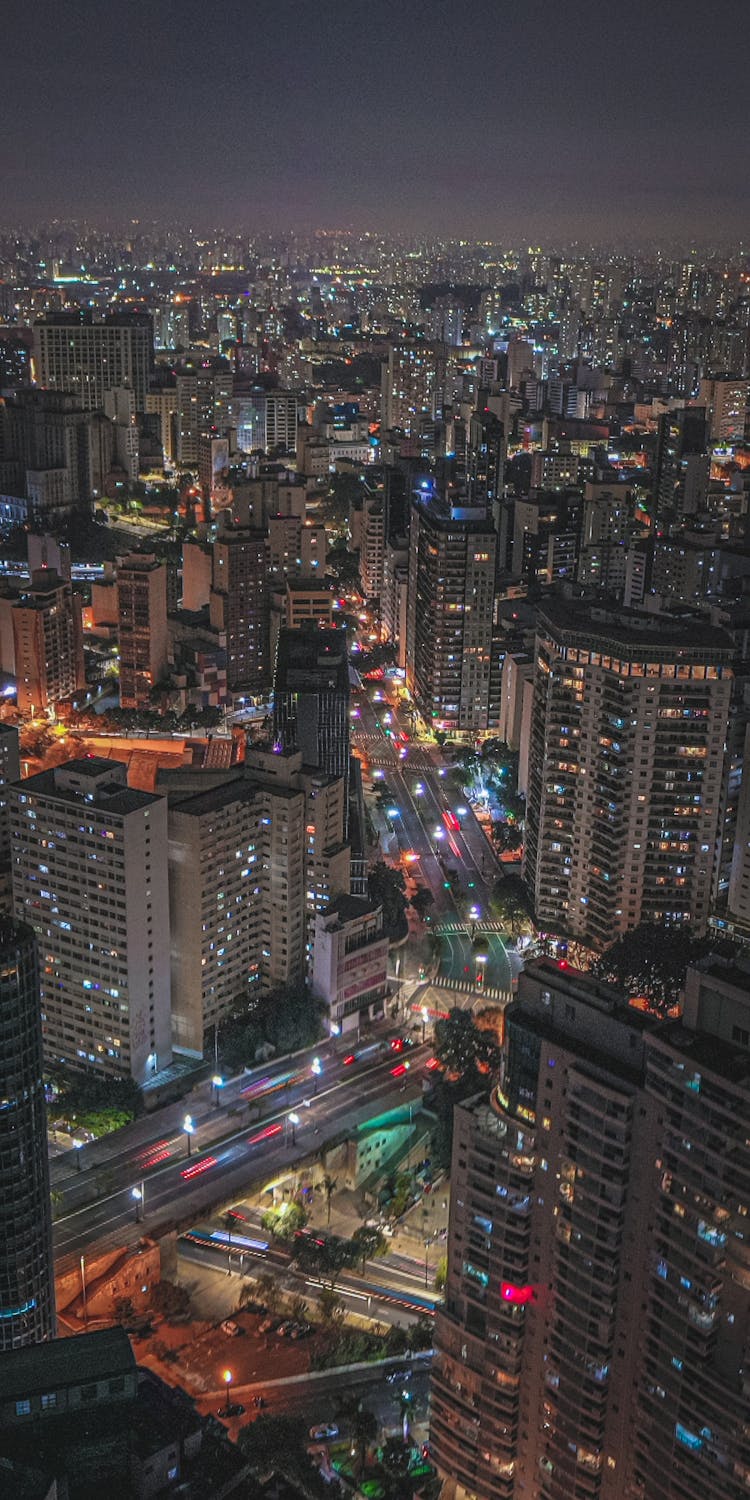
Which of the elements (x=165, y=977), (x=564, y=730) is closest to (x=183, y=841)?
(x=165, y=977)

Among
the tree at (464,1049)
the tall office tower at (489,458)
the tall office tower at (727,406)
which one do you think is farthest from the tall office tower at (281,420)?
the tree at (464,1049)

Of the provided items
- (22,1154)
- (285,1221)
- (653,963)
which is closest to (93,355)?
(653,963)

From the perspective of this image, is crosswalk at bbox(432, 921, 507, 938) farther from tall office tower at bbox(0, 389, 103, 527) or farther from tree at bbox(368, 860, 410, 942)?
tall office tower at bbox(0, 389, 103, 527)

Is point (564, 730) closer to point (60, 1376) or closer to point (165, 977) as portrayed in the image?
point (165, 977)

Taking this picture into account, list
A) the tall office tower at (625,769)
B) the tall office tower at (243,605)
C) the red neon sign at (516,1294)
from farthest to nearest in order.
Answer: the tall office tower at (243,605) < the tall office tower at (625,769) < the red neon sign at (516,1294)

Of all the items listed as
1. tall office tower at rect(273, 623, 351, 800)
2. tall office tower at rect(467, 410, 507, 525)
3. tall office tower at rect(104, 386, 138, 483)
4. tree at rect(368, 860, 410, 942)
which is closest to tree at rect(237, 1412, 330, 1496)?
tree at rect(368, 860, 410, 942)

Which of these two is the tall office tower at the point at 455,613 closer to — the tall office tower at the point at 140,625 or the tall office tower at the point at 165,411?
the tall office tower at the point at 140,625
